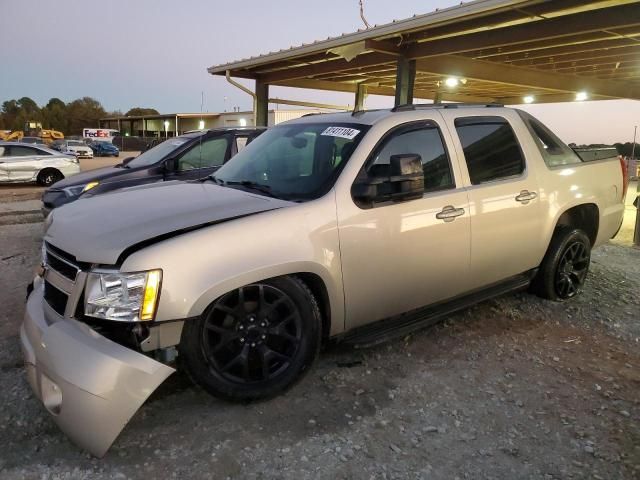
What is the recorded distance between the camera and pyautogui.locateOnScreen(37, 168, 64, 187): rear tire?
51.5 feet

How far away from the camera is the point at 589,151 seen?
189 inches

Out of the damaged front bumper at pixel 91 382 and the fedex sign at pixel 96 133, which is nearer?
the damaged front bumper at pixel 91 382

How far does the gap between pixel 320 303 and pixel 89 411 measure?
4.52 ft

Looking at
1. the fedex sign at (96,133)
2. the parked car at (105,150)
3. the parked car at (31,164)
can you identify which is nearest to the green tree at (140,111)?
the fedex sign at (96,133)

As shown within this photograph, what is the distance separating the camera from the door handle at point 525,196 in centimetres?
392

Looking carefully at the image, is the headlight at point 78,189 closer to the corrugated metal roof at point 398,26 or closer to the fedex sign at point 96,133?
the corrugated metal roof at point 398,26

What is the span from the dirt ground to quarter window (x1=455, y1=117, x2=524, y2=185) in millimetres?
1269

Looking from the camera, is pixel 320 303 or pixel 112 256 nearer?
pixel 112 256

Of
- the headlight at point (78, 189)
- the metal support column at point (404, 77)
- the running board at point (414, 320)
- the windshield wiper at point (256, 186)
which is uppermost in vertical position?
the metal support column at point (404, 77)

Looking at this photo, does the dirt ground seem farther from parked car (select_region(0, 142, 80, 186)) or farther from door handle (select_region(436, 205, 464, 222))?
parked car (select_region(0, 142, 80, 186))

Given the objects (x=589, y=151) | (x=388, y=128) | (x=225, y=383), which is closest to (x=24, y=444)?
(x=225, y=383)

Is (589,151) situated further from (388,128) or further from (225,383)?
(225,383)

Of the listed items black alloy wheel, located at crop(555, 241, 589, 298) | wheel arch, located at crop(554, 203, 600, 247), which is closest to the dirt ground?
black alloy wheel, located at crop(555, 241, 589, 298)

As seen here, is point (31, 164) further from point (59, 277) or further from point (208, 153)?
point (59, 277)
